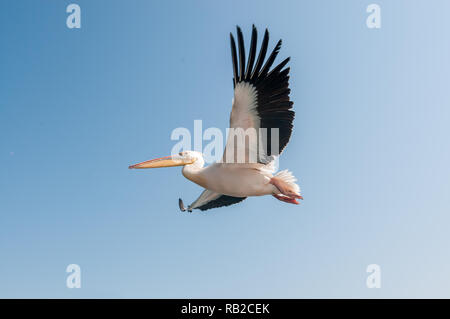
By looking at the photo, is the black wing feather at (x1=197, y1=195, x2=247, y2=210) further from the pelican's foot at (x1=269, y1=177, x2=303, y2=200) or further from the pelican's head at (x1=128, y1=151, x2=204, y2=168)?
the pelican's foot at (x1=269, y1=177, x2=303, y2=200)

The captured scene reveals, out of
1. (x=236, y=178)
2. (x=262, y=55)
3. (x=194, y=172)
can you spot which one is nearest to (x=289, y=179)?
(x=236, y=178)

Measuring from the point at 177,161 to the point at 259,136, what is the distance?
6.12 feet

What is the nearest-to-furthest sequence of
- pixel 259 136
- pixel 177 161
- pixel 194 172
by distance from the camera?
pixel 259 136, pixel 194 172, pixel 177 161

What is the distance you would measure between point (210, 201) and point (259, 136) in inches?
99.0

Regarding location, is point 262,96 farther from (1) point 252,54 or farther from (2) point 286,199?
(2) point 286,199

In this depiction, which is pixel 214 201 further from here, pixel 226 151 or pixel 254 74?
pixel 254 74

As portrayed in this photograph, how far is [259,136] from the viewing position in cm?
685

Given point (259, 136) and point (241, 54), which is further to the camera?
point (259, 136)

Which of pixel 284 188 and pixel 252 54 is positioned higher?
pixel 252 54

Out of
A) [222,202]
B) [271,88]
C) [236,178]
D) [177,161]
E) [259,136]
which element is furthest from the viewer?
[222,202]

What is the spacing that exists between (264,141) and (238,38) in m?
1.70

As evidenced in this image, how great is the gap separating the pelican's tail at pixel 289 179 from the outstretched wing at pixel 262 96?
87 cm

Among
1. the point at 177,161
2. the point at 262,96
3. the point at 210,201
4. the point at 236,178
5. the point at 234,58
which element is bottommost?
the point at 210,201

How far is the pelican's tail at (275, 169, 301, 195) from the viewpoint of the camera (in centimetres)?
747
